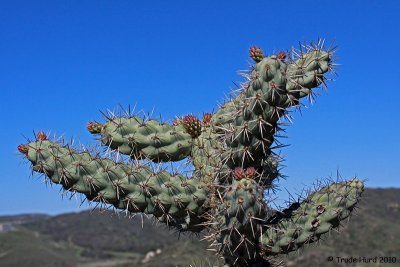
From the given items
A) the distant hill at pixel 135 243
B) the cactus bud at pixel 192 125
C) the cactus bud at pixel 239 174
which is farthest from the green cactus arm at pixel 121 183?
the distant hill at pixel 135 243

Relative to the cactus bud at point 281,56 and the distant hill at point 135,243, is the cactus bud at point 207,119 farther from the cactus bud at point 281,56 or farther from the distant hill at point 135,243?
the distant hill at point 135,243

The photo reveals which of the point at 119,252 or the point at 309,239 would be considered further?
the point at 119,252

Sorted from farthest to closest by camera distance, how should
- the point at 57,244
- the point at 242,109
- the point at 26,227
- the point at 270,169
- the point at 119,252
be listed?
the point at 26,227 < the point at 57,244 < the point at 119,252 < the point at 270,169 < the point at 242,109

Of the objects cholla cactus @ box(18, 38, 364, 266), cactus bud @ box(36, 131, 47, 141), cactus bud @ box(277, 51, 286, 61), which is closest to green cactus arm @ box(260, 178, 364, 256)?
cholla cactus @ box(18, 38, 364, 266)

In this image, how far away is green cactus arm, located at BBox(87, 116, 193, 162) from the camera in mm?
3974

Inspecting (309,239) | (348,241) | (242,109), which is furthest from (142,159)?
(348,241)

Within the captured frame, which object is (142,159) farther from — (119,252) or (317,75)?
(119,252)

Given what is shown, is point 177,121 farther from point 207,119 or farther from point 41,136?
point 41,136

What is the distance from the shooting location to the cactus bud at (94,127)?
409 centimetres

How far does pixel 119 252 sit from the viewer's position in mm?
58062

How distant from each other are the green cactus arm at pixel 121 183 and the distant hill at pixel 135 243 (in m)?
18.1

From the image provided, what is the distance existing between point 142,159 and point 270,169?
88 cm

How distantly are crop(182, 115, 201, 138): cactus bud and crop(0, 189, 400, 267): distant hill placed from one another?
1785 centimetres

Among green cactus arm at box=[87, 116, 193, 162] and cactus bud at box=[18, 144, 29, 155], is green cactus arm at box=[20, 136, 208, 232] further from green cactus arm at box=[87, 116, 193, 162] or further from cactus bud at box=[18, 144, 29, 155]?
green cactus arm at box=[87, 116, 193, 162]
